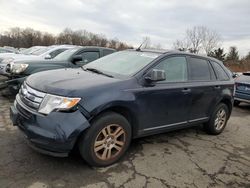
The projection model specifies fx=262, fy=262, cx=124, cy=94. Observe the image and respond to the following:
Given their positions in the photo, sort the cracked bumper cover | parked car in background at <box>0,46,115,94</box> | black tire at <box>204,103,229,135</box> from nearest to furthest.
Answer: the cracked bumper cover → black tire at <box>204,103,229,135</box> → parked car in background at <box>0,46,115,94</box>

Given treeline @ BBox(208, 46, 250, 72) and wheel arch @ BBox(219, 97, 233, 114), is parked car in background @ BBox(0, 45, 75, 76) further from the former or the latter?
treeline @ BBox(208, 46, 250, 72)

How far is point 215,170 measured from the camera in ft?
12.7

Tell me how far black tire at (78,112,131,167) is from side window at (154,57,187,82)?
1.17m

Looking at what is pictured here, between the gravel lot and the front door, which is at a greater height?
the front door

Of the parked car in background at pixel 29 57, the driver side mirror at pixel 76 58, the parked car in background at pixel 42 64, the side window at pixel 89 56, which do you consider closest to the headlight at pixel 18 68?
the parked car in background at pixel 42 64

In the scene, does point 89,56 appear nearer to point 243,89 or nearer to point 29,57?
point 29,57

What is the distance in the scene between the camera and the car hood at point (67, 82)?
3.31 m

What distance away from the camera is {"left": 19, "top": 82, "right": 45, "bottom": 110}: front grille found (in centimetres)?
335

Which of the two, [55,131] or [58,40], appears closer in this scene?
[55,131]

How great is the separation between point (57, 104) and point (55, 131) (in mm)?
332

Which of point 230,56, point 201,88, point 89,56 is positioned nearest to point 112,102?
point 201,88

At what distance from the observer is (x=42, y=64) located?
6.96 meters

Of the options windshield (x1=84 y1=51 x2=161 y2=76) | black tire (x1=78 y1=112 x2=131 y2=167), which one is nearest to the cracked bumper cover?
black tire (x1=78 y1=112 x2=131 y2=167)

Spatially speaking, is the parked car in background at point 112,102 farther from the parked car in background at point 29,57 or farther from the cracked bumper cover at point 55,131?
the parked car in background at point 29,57
